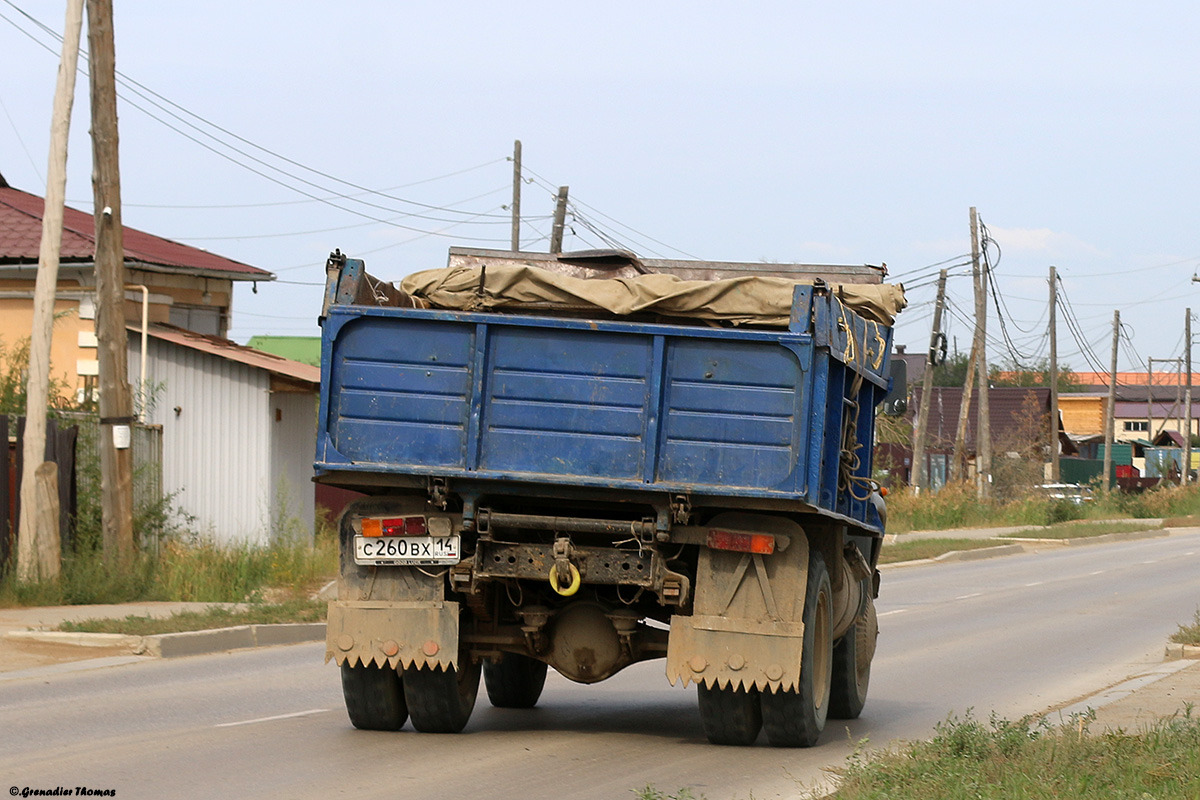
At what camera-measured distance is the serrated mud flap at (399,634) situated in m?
8.85

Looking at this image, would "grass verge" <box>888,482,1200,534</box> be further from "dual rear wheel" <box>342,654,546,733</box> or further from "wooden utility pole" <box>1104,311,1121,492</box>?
"dual rear wheel" <box>342,654,546,733</box>

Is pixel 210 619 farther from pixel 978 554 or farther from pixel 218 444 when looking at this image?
pixel 978 554

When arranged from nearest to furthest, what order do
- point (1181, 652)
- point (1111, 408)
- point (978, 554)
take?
point (1181, 652)
point (978, 554)
point (1111, 408)

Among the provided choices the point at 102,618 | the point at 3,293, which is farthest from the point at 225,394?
the point at 102,618

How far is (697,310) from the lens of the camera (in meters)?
8.95

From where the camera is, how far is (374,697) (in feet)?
30.8

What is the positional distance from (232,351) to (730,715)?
15.0 meters

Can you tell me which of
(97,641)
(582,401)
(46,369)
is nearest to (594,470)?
(582,401)

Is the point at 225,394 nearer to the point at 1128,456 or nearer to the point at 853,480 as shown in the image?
the point at 853,480

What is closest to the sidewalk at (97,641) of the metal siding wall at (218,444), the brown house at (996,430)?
the metal siding wall at (218,444)

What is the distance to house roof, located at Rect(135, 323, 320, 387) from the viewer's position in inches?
868

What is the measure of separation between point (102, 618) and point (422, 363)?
7.97 m

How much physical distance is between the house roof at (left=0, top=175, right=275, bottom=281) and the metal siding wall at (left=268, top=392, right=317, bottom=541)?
9.94 ft

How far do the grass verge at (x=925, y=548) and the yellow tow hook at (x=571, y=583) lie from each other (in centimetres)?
2207
